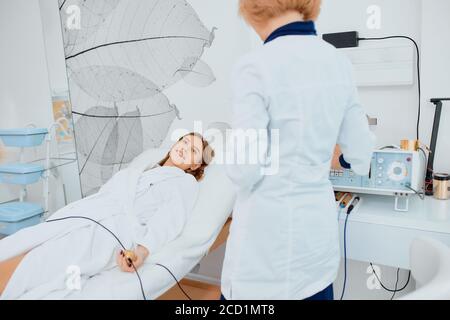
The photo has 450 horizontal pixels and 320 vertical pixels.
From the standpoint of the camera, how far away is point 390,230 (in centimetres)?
137

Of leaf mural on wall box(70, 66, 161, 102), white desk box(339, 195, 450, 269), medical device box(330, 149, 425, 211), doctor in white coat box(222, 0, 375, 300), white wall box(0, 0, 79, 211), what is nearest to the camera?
doctor in white coat box(222, 0, 375, 300)

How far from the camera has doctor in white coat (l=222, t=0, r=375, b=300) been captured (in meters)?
0.89

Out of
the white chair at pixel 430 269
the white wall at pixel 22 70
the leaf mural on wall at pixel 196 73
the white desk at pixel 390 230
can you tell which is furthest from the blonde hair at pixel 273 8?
the white wall at pixel 22 70

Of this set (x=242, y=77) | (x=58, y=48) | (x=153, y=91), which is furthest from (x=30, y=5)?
(x=242, y=77)

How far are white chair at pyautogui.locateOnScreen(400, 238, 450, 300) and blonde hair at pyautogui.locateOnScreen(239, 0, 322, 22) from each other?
27.1 inches

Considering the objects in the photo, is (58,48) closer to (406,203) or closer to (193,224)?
(193,224)

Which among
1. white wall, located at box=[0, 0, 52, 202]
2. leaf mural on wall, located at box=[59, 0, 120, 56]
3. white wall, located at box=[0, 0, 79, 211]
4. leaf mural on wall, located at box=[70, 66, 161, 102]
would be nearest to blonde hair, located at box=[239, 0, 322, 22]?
leaf mural on wall, located at box=[70, 66, 161, 102]

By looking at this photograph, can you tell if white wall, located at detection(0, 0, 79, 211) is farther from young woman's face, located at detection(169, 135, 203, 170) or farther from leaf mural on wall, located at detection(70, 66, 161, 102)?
young woman's face, located at detection(169, 135, 203, 170)

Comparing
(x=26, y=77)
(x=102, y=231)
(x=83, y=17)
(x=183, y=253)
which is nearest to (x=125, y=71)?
(x=83, y=17)

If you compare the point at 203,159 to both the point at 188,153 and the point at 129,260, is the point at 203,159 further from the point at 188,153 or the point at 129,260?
the point at 129,260

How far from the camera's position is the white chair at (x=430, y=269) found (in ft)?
2.50

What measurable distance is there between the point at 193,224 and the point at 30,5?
2.23m

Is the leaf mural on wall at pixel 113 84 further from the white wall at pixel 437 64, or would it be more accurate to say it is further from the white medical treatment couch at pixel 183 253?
the white wall at pixel 437 64

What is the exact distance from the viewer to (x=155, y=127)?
7.78 feet
